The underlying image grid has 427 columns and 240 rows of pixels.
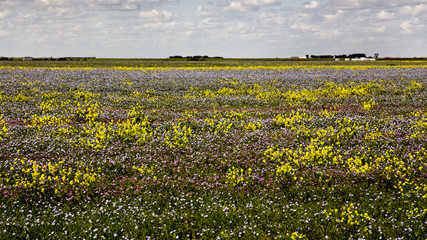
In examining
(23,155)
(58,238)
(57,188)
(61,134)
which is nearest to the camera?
(58,238)

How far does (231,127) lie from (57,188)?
8.43m

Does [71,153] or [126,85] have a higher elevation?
[126,85]

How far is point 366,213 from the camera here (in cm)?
723

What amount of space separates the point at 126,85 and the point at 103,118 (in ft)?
46.9

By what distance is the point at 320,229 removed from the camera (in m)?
7.20

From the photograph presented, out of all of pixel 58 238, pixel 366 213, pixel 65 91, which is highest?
pixel 65 91

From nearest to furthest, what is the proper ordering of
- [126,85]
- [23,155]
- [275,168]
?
1. [275,168]
2. [23,155]
3. [126,85]

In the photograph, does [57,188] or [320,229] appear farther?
[57,188]

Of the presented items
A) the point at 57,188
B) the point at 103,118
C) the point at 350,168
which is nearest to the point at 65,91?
the point at 103,118

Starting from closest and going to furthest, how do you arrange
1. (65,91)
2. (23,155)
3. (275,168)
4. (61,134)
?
1. (275,168)
2. (23,155)
3. (61,134)
4. (65,91)

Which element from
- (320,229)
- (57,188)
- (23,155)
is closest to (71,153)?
(23,155)

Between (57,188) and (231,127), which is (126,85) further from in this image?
(57,188)

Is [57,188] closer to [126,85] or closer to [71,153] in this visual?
[71,153]

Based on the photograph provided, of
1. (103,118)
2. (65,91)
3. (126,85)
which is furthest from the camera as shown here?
(126,85)
